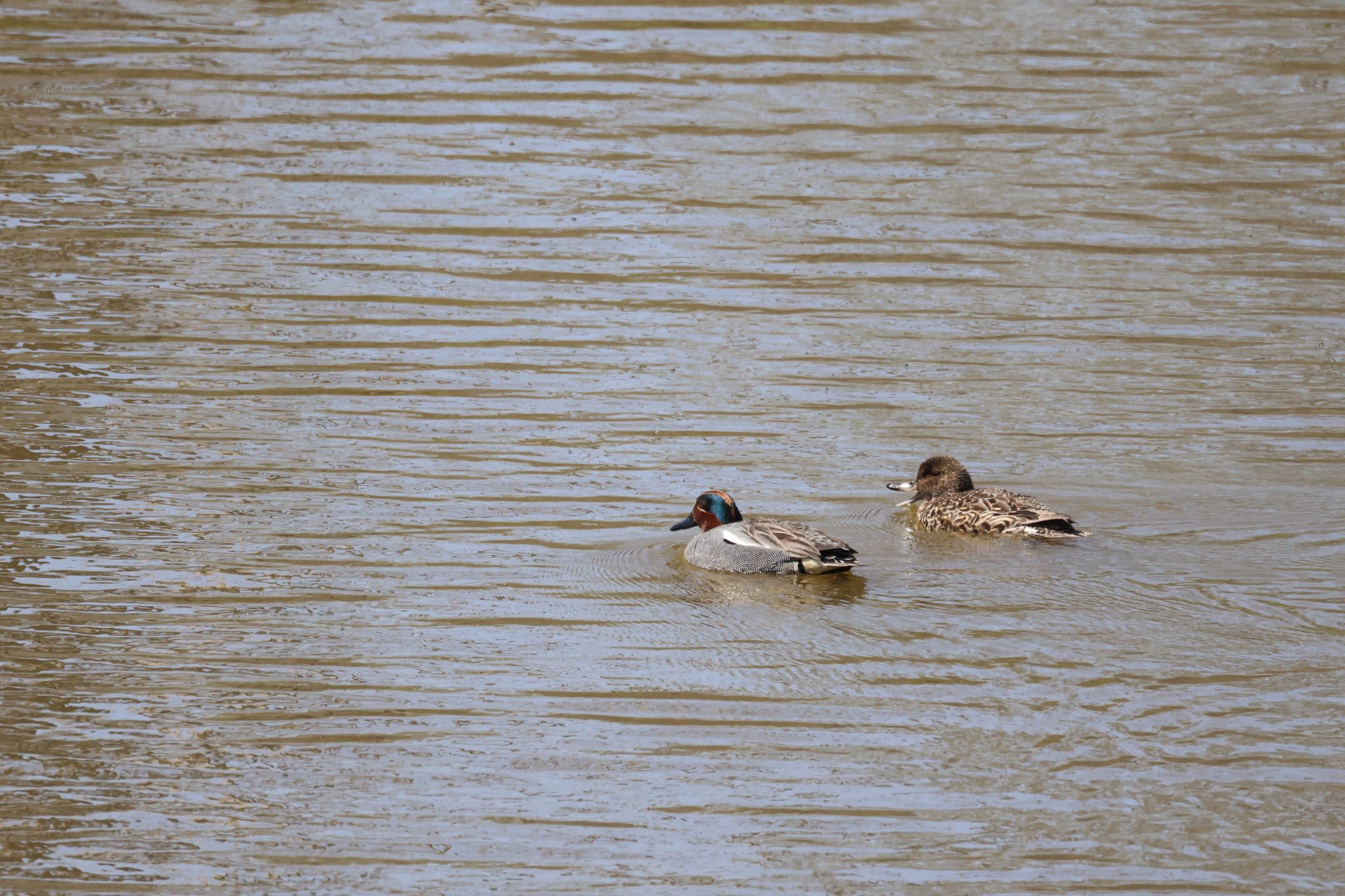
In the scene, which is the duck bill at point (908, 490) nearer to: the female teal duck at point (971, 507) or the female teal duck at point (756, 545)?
the female teal duck at point (971, 507)

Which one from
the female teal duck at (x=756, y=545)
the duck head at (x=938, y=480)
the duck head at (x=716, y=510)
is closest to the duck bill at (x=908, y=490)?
the duck head at (x=938, y=480)

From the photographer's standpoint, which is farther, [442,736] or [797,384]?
[797,384]

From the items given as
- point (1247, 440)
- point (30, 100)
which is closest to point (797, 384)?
point (1247, 440)

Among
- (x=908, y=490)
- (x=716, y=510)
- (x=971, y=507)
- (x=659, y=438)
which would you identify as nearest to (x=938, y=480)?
(x=908, y=490)

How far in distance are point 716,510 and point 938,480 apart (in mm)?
1386

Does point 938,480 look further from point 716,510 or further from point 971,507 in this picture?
point 716,510

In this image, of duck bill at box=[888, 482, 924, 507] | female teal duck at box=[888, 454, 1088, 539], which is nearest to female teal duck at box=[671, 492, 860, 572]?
female teal duck at box=[888, 454, 1088, 539]

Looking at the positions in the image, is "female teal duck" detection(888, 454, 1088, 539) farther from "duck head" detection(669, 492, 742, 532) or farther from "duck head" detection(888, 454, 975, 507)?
"duck head" detection(669, 492, 742, 532)

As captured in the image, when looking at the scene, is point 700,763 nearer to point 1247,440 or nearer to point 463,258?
point 1247,440

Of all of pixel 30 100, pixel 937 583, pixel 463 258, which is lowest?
pixel 937 583

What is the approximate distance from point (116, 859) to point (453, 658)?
1.85 metres

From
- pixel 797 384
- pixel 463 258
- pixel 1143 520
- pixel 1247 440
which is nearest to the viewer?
pixel 1143 520

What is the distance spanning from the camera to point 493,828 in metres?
6.50

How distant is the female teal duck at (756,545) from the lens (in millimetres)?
8789
